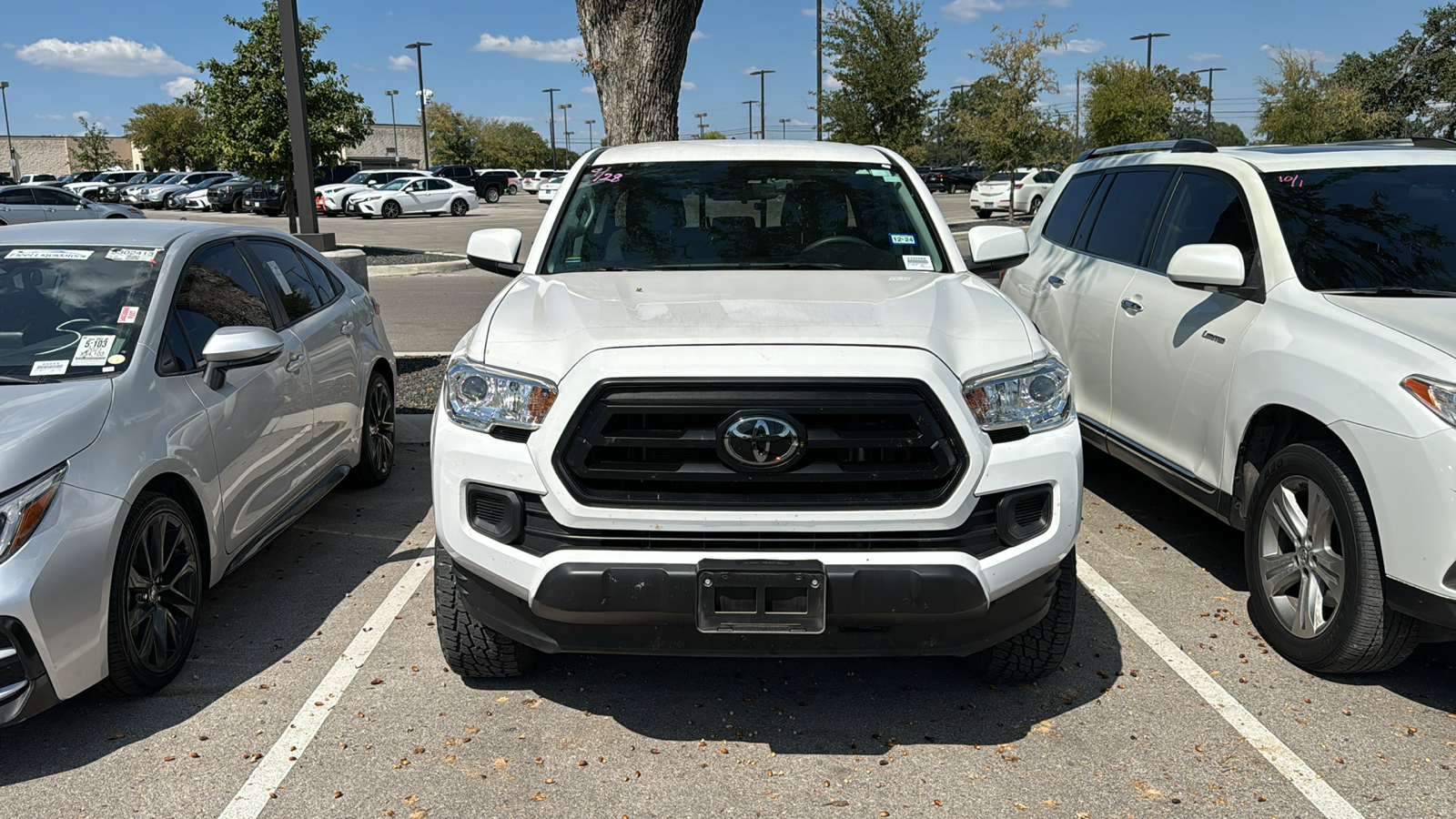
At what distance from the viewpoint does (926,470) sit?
307 centimetres

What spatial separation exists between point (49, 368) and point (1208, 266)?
168 inches

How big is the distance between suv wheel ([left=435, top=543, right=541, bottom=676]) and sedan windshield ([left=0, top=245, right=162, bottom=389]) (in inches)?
55.4

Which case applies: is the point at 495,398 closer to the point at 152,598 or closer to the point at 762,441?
the point at 762,441

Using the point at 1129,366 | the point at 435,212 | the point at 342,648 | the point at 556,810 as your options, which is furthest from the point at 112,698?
the point at 435,212

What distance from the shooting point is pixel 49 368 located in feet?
12.7

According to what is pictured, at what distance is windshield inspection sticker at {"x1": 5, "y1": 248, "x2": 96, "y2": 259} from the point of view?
438 centimetres

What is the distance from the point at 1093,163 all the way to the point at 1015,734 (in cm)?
401

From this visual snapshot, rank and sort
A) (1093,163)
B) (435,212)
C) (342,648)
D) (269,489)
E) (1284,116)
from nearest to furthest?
(342,648)
(269,489)
(1093,163)
(1284,116)
(435,212)

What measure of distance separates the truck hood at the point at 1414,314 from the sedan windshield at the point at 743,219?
1.51 metres

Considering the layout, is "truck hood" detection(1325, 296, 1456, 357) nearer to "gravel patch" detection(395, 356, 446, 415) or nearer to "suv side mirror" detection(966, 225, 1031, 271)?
"suv side mirror" detection(966, 225, 1031, 271)

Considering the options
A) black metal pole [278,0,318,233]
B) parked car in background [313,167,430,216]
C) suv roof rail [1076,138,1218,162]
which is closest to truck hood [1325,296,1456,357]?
suv roof rail [1076,138,1218,162]

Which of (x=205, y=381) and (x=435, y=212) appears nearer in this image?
(x=205, y=381)

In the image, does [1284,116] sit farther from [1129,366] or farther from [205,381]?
[205,381]

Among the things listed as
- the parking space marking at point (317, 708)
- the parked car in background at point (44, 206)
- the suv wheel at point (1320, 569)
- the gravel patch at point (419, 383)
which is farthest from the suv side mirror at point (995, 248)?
the parked car in background at point (44, 206)
